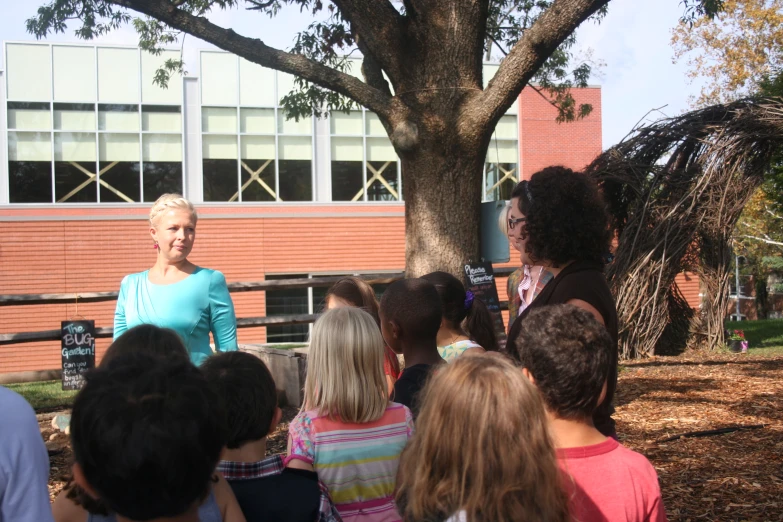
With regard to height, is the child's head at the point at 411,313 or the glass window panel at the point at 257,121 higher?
the glass window panel at the point at 257,121

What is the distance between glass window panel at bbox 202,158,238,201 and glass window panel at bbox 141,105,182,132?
1.30m

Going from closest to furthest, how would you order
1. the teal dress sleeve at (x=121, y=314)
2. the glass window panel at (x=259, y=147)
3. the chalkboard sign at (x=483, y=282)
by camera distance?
the teal dress sleeve at (x=121, y=314) < the chalkboard sign at (x=483, y=282) < the glass window panel at (x=259, y=147)

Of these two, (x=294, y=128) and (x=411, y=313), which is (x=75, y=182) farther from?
(x=411, y=313)

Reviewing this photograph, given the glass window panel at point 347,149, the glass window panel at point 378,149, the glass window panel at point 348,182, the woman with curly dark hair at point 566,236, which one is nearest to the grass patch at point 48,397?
the woman with curly dark hair at point 566,236

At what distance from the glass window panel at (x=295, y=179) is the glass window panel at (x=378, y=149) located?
1798mm

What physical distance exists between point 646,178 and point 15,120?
16680 millimetres

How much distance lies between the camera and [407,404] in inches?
122

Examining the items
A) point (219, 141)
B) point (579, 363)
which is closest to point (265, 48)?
point (579, 363)

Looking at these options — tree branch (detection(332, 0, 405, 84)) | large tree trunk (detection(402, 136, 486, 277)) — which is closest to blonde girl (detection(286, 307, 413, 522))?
large tree trunk (detection(402, 136, 486, 277))

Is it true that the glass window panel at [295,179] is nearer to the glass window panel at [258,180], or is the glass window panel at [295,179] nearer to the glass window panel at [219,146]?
the glass window panel at [258,180]

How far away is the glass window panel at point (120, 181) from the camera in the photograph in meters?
20.8

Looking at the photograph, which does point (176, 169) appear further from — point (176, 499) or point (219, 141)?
point (176, 499)

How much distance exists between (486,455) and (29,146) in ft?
69.8

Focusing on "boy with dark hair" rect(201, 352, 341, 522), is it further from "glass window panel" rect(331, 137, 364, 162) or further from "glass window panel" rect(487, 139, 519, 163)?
"glass window panel" rect(487, 139, 519, 163)
